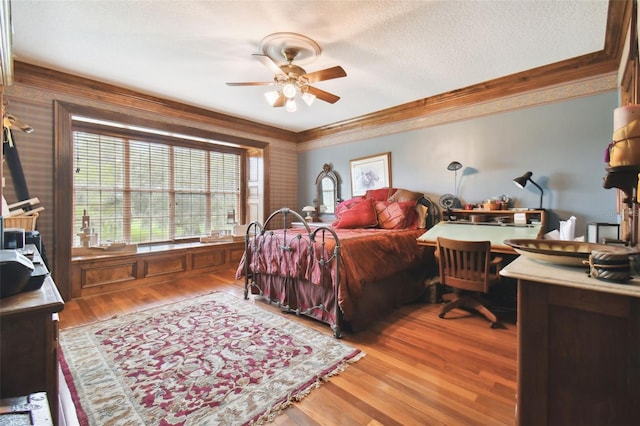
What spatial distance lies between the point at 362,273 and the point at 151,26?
286cm

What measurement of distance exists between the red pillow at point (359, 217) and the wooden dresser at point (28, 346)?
3.46 metres

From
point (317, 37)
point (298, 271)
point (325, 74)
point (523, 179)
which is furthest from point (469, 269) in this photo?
point (317, 37)

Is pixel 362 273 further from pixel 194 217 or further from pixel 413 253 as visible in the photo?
pixel 194 217

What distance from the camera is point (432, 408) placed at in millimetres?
1632

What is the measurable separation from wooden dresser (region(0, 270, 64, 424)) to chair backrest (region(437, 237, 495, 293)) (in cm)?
281

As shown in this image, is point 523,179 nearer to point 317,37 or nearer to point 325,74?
point 325,74

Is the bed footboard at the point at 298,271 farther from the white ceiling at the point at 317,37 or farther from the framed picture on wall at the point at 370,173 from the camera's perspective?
the framed picture on wall at the point at 370,173

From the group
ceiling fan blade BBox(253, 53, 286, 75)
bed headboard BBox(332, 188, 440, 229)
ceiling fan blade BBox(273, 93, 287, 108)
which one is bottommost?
bed headboard BBox(332, 188, 440, 229)

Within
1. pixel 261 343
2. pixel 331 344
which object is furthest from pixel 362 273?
pixel 261 343

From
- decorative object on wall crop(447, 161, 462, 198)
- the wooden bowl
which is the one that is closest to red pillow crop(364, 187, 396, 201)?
decorative object on wall crop(447, 161, 462, 198)

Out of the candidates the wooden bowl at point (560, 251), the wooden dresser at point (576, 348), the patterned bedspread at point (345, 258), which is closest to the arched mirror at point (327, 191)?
the patterned bedspread at point (345, 258)

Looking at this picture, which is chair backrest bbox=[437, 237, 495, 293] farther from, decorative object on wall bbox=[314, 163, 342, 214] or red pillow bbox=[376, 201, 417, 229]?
decorative object on wall bbox=[314, 163, 342, 214]

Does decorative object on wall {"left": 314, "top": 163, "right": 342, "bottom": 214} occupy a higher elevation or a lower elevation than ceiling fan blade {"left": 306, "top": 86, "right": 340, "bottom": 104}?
lower

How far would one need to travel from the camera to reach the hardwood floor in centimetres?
158
